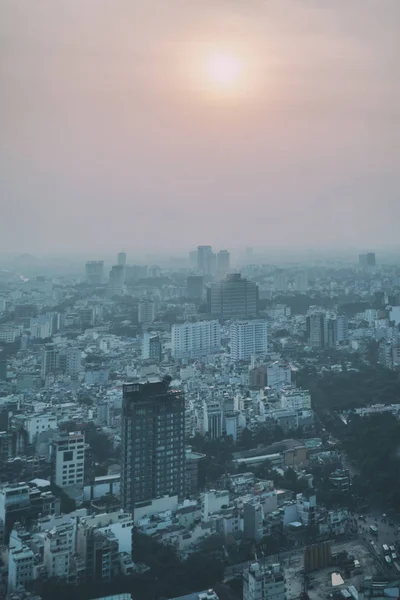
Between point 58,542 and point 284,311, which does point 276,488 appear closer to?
point 58,542

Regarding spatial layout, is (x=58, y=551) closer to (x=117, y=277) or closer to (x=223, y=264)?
(x=117, y=277)

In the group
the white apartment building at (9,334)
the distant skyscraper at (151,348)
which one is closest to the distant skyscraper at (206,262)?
the white apartment building at (9,334)

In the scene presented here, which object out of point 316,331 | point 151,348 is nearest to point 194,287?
point 316,331

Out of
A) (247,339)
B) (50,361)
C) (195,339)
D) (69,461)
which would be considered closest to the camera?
(69,461)

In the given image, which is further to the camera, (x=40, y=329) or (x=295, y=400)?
(x=40, y=329)

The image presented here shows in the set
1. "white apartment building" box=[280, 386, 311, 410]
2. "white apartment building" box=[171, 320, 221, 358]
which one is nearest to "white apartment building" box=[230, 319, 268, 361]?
"white apartment building" box=[171, 320, 221, 358]

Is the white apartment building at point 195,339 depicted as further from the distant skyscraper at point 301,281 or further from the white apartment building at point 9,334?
the distant skyscraper at point 301,281

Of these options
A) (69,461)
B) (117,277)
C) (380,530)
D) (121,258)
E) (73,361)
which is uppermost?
(121,258)

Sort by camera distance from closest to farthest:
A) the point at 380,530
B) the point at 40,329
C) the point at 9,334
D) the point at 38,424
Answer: the point at 380,530
the point at 38,424
the point at 9,334
the point at 40,329
